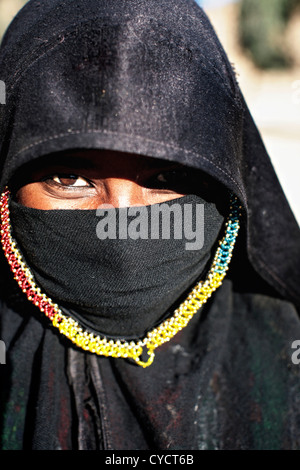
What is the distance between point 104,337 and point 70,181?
23.7 inches

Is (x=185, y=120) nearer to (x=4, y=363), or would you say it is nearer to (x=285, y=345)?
(x=285, y=345)

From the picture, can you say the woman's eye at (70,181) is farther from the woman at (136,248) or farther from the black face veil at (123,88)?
the black face veil at (123,88)

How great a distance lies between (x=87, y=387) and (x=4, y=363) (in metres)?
0.36

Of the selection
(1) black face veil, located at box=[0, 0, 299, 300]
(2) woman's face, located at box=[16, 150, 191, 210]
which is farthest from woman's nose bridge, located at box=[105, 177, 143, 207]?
(1) black face veil, located at box=[0, 0, 299, 300]

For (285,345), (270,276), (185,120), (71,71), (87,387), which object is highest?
(71,71)

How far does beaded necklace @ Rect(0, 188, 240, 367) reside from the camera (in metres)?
1.66

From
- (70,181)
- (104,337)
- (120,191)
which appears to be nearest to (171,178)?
(120,191)

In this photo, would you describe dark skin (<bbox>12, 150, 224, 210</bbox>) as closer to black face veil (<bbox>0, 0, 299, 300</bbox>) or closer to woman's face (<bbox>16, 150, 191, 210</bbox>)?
woman's face (<bbox>16, 150, 191, 210</bbox>)

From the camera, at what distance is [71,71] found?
1.35 metres

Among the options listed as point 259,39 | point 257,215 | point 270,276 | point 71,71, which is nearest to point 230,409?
point 270,276

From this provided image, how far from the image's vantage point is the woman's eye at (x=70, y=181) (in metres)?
1.57

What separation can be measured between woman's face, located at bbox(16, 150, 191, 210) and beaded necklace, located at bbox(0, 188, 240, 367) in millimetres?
133

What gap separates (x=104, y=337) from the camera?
5.60 ft

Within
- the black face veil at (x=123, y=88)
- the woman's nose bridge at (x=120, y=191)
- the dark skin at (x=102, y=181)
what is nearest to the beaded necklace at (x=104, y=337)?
the dark skin at (x=102, y=181)
